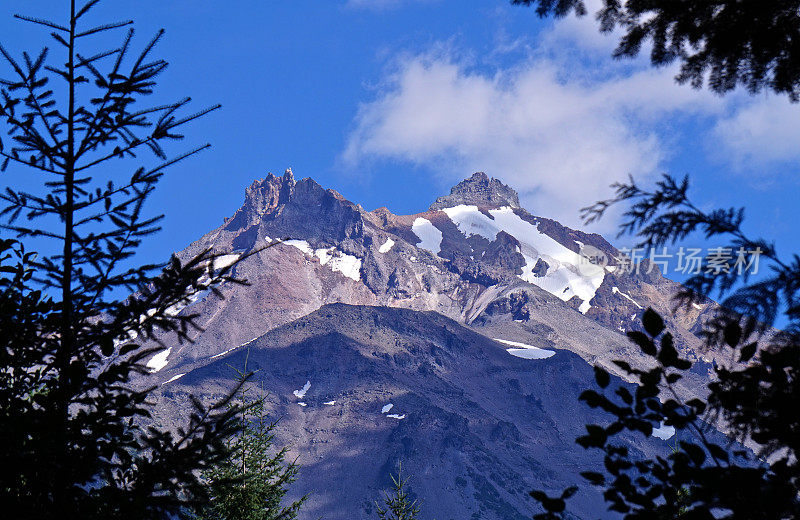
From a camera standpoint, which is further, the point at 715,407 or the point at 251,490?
the point at 251,490

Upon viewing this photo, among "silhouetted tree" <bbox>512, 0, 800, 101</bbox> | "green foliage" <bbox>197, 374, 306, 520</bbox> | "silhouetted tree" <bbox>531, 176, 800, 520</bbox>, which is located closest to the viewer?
"silhouetted tree" <bbox>531, 176, 800, 520</bbox>

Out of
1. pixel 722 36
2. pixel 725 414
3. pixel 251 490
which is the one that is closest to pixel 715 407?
pixel 725 414

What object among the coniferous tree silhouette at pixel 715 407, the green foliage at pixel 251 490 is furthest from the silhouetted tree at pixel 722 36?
the green foliage at pixel 251 490

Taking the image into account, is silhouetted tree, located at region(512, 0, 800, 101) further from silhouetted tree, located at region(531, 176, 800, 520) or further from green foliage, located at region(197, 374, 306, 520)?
green foliage, located at region(197, 374, 306, 520)

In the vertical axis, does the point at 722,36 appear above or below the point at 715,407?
above

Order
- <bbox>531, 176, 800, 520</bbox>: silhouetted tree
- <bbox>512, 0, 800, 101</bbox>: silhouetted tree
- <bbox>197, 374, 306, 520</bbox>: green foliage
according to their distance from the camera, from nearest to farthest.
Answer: <bbox>531, 176, 800, 520</bbox>: silhouetted tree → <bbox>512, 0, 800, 101</bbox>: silhouetted tree → <bbox>197, 374, 306, 520</bbox>: green foliage

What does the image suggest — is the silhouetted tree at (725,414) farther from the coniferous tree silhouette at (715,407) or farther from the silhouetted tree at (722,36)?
the silhouetted tree at (722,36)

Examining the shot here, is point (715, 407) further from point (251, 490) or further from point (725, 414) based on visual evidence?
point (251, 490)

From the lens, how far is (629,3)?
6711mm

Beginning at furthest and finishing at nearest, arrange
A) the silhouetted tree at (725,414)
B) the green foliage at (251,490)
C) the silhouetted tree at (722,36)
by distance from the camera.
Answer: the green foliage at (251,490), the silhouetted tree at (722,36), the silhouetted tree at (725,414)

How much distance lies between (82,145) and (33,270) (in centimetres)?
134

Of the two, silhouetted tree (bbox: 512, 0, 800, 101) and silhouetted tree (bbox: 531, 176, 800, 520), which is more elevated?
silhouetted tree (bbox: 512, 0, 800, 101)

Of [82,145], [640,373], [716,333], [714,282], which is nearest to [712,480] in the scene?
[640,373]

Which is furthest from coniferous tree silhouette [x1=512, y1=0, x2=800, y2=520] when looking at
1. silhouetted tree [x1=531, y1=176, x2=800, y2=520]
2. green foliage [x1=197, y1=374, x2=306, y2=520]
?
green foliage [x1=197, y1=374, x2=306, y2=520]
